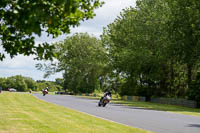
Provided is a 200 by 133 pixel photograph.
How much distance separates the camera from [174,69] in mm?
62594

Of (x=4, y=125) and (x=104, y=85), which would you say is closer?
(x=4, y=125)

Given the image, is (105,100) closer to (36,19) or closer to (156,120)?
(156,120)

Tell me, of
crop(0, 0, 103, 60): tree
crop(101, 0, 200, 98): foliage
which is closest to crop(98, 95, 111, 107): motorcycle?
crop(101, 0, 200, 98): foliage

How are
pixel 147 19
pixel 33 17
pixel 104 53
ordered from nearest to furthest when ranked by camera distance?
pixel 33 17, pixel 147 19, pixel 104 53

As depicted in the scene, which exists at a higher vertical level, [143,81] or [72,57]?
[72,57]

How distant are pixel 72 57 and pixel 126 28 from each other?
45.4m

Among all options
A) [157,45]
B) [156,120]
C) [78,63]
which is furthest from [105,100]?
[78,63]

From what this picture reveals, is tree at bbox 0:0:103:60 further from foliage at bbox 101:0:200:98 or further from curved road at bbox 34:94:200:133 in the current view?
foliage at bbox 101:0:200:98

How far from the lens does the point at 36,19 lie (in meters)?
6.43

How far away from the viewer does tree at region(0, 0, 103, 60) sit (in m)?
6.69

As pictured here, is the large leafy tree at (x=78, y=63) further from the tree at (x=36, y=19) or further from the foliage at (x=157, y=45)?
the tree at (x=36, y=19)

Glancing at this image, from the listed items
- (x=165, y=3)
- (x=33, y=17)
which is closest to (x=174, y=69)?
(x=165, y=3)

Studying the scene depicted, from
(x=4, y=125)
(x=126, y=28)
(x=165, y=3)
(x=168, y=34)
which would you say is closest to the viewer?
(x=4, y=125)

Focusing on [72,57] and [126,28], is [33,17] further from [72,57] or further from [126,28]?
[72,57]
